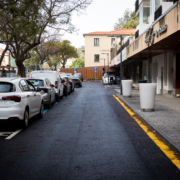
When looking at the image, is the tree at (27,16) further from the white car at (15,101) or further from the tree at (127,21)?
the tree at (127,21)

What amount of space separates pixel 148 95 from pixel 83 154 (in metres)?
6.64

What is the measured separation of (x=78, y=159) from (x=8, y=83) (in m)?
3.97

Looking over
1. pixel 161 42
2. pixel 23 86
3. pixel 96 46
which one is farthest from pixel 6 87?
pixel 96 46

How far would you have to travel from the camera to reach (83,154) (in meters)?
5.89

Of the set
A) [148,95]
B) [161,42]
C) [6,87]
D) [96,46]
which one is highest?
[96,46]

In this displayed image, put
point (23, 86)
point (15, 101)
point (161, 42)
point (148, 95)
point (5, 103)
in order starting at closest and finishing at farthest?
point (5, 103) < point (15, 101) < point (23, 86) < point (148, 95) < point (161, 42)

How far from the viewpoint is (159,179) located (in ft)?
14.6

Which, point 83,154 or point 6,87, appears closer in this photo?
point 83,154

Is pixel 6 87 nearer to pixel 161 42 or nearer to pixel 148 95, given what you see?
pixel 148 95

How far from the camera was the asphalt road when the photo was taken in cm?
471

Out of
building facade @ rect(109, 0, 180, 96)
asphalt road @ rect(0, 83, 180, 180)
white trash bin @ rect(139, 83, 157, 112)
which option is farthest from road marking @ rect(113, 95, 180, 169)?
building facade @ rect(109, 0, 180, 96)

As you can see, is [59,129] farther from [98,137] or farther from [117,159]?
[117,159]

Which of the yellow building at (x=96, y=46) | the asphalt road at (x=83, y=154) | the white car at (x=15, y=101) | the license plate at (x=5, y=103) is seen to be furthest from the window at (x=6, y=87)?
the yellow building at (x=96, y=46)

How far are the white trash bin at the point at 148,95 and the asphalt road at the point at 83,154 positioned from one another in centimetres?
293
